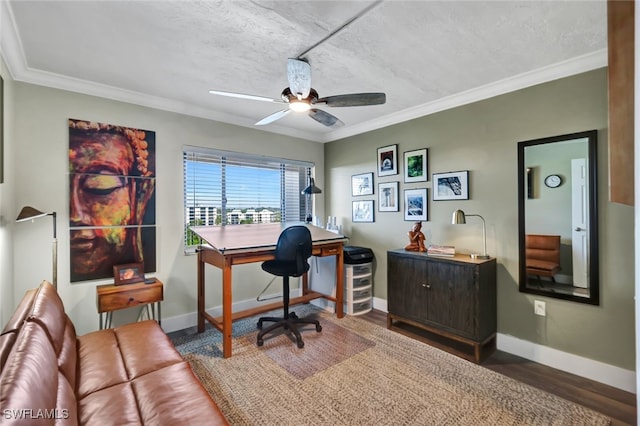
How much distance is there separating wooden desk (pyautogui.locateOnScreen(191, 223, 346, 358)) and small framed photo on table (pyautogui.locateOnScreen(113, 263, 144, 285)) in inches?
22.2

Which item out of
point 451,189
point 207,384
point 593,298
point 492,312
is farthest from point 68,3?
point 593,298

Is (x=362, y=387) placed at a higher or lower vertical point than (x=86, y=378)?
lower

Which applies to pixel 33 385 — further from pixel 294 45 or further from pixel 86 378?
pixel 294 45

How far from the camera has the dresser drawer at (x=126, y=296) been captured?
2570mm

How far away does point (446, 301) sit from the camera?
9.10 ft

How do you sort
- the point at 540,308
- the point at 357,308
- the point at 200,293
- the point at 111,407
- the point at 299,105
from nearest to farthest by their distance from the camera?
the point at 111,407
the point at 299,105
the point at 540,308
the point at 200,293
the point at 357,308

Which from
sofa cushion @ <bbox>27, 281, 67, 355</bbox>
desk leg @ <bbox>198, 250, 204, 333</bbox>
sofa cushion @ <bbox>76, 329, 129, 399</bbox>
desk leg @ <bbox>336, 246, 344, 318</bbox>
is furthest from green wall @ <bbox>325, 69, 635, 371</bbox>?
sofa cushion @ <bbox>27, 281, 67, 355</bbox>

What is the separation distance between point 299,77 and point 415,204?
213 centimetres

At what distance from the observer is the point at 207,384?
2221mm

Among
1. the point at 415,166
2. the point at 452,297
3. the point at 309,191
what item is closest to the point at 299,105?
the point at 309,191

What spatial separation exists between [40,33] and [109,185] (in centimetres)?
131

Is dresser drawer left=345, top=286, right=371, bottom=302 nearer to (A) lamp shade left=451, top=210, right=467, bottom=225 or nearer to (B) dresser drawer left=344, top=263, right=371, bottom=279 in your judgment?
(B) dresser drawer left=344, top=263, right=371, bottom=279

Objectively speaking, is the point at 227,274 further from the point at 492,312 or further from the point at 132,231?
the point at 492,312

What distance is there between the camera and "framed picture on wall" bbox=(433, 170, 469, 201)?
3041 millimetres
